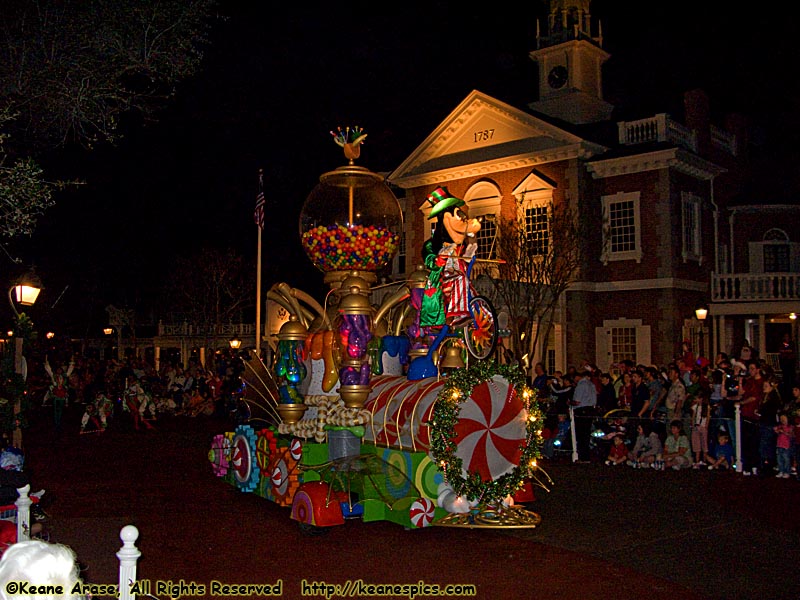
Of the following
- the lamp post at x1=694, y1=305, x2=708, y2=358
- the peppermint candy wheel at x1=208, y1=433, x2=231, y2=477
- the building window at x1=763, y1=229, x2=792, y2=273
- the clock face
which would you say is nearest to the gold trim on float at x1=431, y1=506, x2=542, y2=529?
the peppermint candy wheel at x1=208, y1=433, x2=231, y2=477

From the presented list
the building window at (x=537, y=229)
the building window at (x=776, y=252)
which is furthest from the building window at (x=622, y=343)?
the building window at (x=776, y=252)

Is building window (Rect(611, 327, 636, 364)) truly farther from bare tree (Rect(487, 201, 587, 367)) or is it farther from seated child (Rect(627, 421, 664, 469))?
seated child (Rect(627, 421, 664, 469))

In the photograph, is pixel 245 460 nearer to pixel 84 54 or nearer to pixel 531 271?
pixel 84 54

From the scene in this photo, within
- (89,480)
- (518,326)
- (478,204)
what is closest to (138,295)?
(478,204)

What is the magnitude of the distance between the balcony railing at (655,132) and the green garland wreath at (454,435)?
61.8 ft

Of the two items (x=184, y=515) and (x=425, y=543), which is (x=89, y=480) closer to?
(x=184, y=515)

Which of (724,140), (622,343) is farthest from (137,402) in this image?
(724,140)

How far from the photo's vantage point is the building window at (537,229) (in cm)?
2369

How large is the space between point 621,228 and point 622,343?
376 centimetres

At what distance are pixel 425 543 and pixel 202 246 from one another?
42968 mm

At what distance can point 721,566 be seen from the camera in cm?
702

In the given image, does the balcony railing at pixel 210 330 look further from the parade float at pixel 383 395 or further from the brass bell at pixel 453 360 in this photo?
the brass bell at pixel 453 360

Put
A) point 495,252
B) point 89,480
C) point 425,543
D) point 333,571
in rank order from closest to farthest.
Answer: point 333,571 < point 425,543 < point 89,480 < point 495,252

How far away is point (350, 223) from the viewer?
31.2 feet
